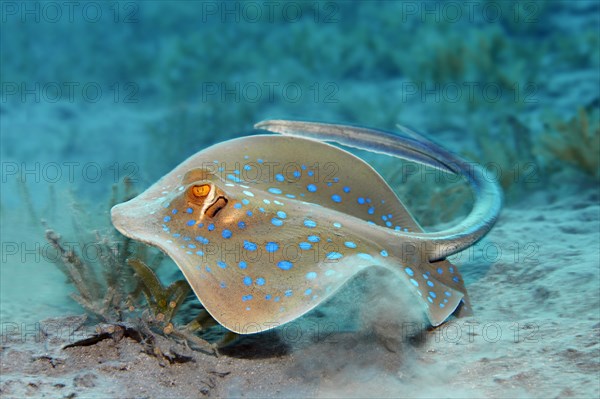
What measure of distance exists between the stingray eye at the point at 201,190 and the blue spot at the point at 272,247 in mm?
477

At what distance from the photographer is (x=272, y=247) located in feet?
9.63

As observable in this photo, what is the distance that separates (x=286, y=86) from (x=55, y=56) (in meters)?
7.79

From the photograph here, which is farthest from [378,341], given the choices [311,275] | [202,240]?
[202,240]

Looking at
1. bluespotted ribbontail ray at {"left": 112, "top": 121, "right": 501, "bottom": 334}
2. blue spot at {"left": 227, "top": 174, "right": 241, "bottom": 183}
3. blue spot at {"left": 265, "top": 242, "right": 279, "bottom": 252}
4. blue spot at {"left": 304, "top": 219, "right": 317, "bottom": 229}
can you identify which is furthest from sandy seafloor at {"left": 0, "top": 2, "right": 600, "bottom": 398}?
blue spot at {"left": 227, "top": 174, "right": 241, "bottom": 183}

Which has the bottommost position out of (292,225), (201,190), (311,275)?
(311,275)

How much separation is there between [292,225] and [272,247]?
230mm

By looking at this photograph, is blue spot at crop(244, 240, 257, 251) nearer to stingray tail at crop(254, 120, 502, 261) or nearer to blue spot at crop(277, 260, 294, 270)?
blue spot at crop(277, 260, 294, 270)

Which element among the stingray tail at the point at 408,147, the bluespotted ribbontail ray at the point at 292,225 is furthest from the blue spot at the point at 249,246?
the stingray tail at the point at 408,147

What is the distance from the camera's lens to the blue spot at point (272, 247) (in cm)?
292

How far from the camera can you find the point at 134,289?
386 centimetres

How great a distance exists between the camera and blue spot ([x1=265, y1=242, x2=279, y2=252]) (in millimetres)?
2918

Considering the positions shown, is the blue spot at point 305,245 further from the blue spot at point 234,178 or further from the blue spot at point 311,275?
the blue spot at point 234,178

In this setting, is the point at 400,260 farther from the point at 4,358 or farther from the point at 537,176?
the point at 537,176

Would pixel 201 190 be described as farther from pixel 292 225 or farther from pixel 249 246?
pixel 292 225
